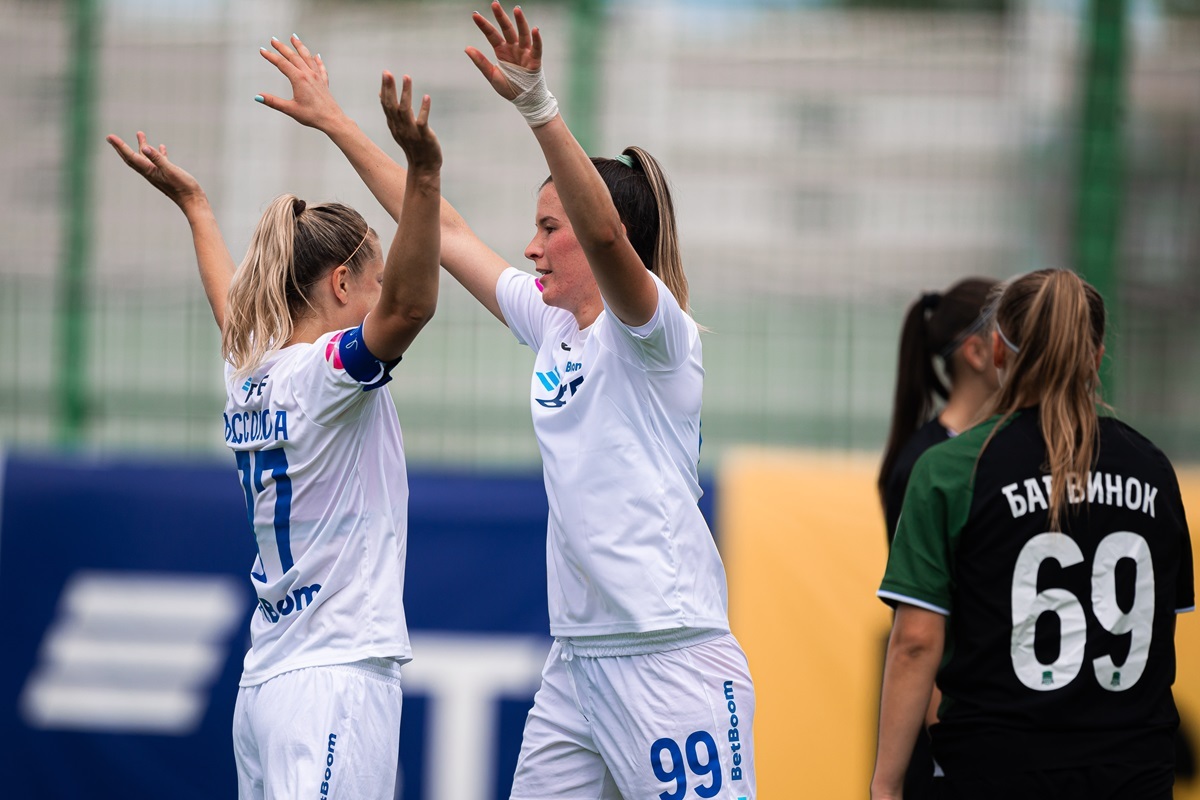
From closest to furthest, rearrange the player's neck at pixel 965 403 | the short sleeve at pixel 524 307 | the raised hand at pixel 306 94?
the raised hand at pixel 306 94
the short sleeve at pixel 524 307
the player's neck at pixel 965 403

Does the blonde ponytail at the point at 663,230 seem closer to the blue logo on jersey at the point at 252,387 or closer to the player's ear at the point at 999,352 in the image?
the player's ear at the point at 999,352

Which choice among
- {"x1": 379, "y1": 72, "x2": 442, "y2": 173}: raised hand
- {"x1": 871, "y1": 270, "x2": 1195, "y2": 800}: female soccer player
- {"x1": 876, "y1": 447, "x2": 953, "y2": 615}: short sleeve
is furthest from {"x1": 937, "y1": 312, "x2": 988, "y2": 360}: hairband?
{"x1": 379, "y1": 72, "x2": 442, "y2": 173}: raised hand

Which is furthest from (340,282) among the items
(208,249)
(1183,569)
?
(1183,569)

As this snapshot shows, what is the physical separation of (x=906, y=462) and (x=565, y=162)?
5.71ft

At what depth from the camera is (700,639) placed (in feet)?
10.5

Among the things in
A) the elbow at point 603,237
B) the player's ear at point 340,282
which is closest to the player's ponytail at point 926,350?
the elbow at point 603,237

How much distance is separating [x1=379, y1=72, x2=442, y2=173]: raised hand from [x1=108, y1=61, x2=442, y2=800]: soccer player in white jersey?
0.05 feet

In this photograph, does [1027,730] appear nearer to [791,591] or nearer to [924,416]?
[924,416]

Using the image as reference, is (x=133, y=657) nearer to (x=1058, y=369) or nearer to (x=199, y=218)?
(x=199, y=218)

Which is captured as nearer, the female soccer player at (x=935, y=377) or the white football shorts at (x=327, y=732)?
the white football shorts at (x=327, y=732)

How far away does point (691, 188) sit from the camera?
6.21m

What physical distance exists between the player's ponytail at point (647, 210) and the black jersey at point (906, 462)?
111 centimetres

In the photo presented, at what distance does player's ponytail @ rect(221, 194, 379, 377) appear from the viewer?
3250 mm

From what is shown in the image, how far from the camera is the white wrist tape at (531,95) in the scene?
9.36 ft
